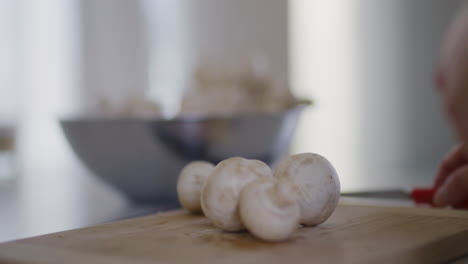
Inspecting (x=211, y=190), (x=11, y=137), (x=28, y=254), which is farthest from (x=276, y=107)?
(x=11, y=137)

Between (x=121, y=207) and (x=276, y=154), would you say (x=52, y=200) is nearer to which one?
(x=121, y=207)

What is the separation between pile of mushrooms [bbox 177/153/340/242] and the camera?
1.84 ft

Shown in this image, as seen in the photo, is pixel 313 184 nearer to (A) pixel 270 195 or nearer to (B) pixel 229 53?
(A) pixel 270 195

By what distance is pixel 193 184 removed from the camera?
77 centimetres

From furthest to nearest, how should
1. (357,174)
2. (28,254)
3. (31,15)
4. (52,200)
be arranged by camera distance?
1. (31,15)
2. (357,174)
3. (52,200)
4. (28,254)

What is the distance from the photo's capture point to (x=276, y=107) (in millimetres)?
1452

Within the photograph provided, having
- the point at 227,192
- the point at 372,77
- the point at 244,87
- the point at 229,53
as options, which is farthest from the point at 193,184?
the point at 372,77

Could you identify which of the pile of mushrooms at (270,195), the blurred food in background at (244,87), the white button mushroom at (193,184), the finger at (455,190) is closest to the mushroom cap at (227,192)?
the pile of mushrooms at (270,195)

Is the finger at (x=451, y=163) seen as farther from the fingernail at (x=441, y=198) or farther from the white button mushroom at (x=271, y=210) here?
the white button mushroom at (x=271, y=210)

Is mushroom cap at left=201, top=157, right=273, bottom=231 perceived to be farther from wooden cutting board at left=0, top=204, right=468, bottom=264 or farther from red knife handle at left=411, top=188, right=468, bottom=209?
red knife handle at left=411, top=188, right=468, bottom=209

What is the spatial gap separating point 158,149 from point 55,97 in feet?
9.42

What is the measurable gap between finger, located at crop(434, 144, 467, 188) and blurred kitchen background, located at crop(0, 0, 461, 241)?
251cm

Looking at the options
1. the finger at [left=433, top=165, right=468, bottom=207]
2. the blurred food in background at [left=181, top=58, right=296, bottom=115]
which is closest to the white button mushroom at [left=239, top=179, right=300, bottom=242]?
the finger at [left=433, top=165, right=468, bottom=207]

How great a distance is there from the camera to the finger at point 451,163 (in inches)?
38.2
